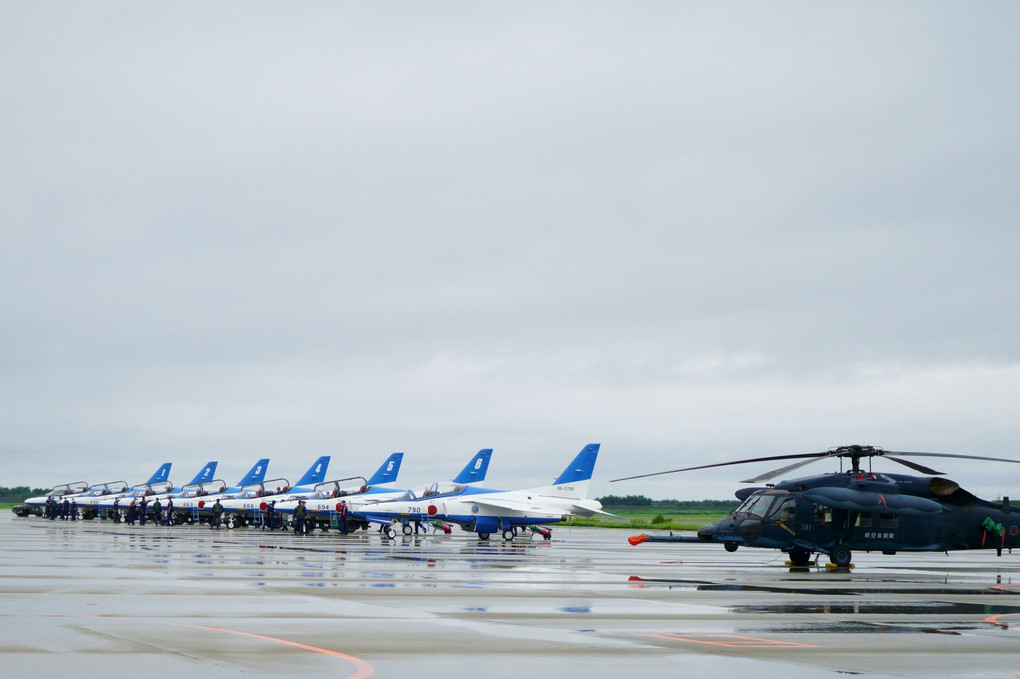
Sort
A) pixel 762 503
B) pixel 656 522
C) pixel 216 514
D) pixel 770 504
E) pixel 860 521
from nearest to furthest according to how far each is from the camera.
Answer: pixel 860 521 < pixel 770 504 < pixel 762 503 < pixel 216 514 < pixel 656 522

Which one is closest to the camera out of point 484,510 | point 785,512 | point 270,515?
point 785,512

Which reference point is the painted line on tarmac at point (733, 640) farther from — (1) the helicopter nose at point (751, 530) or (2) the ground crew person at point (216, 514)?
(2) the ground crew person at point (216, 514)

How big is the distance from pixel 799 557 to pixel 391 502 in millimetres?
23427

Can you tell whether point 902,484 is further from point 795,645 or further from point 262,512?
point 262,512

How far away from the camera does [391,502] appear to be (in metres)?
46.6

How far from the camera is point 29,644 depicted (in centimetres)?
1030

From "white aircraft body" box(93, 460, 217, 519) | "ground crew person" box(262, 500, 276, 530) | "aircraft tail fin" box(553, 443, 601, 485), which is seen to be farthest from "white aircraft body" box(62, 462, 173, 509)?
"aircraft tail fin" box(553, 443, 601, 485)

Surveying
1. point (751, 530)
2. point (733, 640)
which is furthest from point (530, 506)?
point (733, 640)

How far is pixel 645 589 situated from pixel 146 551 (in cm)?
1657

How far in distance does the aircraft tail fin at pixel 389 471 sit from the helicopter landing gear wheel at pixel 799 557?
34940mm

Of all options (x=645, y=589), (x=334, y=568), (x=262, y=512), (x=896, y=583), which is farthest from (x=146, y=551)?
(x=262, y=512)

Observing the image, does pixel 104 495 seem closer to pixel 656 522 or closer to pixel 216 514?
pixel 216 514

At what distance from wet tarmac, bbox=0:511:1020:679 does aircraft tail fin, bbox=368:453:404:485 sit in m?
33.4

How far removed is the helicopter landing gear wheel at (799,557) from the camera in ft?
85.8
